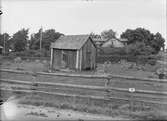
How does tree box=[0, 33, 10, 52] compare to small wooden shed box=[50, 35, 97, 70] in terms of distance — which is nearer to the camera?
tree box=[0, 33, 10, 52]

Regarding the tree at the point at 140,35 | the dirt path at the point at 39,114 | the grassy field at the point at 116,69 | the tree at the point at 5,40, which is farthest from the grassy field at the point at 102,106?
the tree at the point at 140,35

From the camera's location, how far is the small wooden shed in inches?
757

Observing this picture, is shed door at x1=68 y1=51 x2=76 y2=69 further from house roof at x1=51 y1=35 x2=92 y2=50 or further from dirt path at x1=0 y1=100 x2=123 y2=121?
dirt path at x1=0 y1=100 x2=123 y2=121

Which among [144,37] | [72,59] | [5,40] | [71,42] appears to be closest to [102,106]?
[72,59]

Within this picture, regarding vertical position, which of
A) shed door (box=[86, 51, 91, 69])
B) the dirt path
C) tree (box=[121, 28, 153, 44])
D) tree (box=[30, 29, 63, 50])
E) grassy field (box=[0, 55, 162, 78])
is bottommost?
the dirt path

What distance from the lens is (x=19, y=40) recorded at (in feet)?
115

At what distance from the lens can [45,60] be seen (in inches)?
1062

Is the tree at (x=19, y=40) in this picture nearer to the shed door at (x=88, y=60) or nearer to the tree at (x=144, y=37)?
the shed door at (x=88, y=60)

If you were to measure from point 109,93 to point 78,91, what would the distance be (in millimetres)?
1318

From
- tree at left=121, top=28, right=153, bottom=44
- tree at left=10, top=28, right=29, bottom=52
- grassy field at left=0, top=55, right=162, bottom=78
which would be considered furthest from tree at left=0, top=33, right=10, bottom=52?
tree at left=121, top=28, right=153, bottom=44

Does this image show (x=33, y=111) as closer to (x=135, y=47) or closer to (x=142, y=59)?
(x=142, y=59)

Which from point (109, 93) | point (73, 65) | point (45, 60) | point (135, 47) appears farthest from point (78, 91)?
point (135, 47)

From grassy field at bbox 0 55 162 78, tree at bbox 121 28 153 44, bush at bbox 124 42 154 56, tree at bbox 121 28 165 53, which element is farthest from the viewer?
tree at bbox 121 28 153 44

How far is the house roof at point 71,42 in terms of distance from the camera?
19297 millimetres
